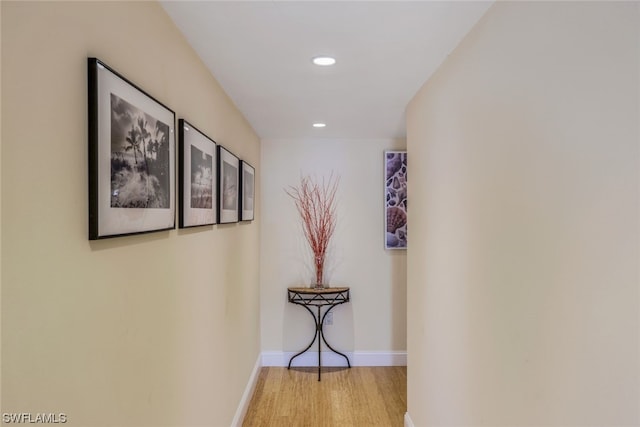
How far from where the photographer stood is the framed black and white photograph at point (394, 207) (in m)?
4.29

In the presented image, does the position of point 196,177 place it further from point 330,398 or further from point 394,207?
point 394,207

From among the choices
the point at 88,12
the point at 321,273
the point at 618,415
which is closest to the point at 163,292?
the point at 88,12

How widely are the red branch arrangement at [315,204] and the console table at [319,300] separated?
1.35ft

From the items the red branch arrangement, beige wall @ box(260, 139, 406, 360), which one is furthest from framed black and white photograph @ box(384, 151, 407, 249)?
the red branch arrangement

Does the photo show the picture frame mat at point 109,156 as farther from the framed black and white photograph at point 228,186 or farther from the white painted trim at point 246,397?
the white painted trim at point 246,397

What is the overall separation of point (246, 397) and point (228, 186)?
1.74m

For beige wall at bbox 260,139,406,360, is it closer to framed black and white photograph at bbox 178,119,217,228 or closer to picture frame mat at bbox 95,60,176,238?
framed black and white photograph at bbox 178,119,217,228

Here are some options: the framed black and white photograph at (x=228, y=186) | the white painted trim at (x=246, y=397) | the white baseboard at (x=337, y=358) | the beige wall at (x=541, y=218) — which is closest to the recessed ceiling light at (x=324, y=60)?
the beige wall at (x=541, y=218)

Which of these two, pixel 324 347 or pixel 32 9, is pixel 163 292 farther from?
pixel 324 347

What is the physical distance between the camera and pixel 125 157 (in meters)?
1.16

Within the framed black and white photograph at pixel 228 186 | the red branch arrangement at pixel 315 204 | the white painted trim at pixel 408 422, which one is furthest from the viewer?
the red branch arrangement at pixel 315 204

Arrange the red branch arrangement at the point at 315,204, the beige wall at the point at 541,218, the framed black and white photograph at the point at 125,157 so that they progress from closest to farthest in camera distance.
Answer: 1. the beige wall at the point at 541,218
2. the framed black and white photograph at the point at 125,157
3. the red branch arrangement at the point at 315,204

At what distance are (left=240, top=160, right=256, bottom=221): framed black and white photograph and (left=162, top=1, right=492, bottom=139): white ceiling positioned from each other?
18.5 inches

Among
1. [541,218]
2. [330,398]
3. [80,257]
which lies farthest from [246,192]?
[541,218]
